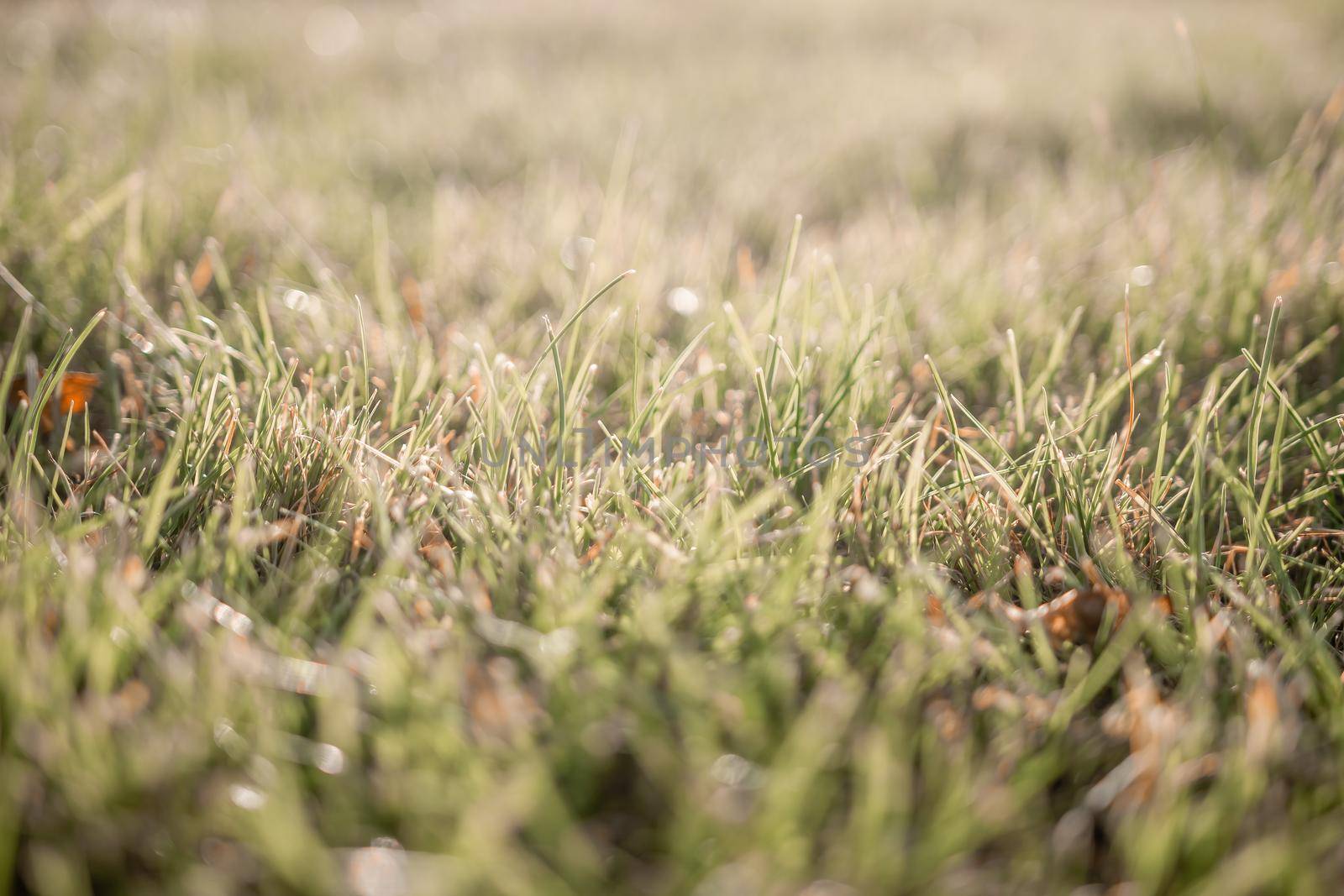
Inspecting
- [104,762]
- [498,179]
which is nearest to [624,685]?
[104,762]

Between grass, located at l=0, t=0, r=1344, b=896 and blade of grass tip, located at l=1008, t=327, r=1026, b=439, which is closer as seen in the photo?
grass, located at l=0, t=0, r=1344, b=896

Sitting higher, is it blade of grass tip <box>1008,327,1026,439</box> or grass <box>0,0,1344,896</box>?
blade of grass tip <box>1008,327,1026,439</box>

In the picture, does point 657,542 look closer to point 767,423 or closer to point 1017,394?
point 767,423

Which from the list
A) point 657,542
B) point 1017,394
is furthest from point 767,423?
point 1017,394

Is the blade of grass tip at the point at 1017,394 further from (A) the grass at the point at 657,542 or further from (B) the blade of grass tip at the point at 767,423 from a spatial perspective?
(B) the blade of grass tip at the point at 767,423

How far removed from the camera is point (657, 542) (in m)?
0.90

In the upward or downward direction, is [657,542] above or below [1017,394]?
below

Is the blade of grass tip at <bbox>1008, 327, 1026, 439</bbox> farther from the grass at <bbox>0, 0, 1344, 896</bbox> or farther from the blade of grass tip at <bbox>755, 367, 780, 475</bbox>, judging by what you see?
the blade of grass tip at <bbox>755, 367, 780, 475</bbox>

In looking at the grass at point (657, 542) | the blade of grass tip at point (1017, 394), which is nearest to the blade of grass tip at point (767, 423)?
the grass at point (657, 542)

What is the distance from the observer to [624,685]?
717 mm

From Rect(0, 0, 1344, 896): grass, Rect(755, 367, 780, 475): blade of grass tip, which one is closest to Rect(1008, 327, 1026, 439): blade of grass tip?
Rect(0, 0, 1344, 896): grass

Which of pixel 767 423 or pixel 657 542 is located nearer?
pixel 657 542

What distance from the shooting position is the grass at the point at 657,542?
2.10 feet

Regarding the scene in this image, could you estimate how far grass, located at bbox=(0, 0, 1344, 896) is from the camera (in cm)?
64
